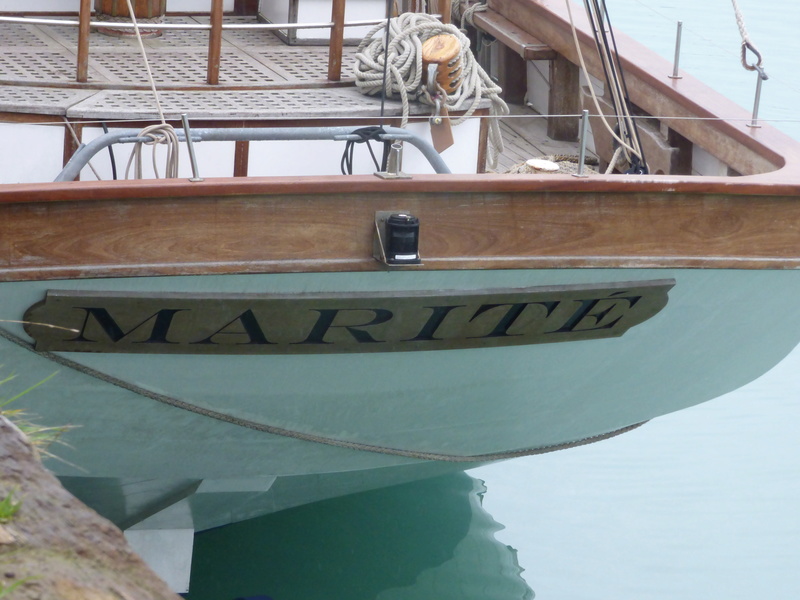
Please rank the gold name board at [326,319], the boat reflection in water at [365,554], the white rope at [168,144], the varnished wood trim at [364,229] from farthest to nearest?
the boat reflection in water at [365,554], the white rope at [168,144], the gold name board at [326,319], the varnished wood trim at [364,229]

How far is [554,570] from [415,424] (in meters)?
1.40

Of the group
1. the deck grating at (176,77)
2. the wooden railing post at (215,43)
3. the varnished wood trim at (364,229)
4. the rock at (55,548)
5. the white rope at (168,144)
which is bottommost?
the rock at (55,548)

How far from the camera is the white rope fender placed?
356 cm

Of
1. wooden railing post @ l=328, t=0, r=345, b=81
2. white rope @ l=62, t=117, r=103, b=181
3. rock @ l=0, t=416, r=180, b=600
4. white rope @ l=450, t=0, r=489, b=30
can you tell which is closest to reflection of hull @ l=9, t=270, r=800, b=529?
white rope @ l=62, t=117, r=103, b=181

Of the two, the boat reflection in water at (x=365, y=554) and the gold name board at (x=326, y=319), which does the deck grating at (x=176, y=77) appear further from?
the boat reflection in water at (x=365, y=554)

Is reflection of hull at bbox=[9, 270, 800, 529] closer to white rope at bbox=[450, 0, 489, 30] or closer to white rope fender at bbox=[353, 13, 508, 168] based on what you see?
white rope fender at bbox=[353, 13, 508, 168]

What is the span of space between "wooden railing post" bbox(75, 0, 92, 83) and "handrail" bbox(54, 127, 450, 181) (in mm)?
485

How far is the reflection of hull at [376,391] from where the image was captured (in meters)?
3.09

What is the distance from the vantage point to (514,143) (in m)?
4.93

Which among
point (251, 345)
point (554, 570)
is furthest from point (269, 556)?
point (251, 345)

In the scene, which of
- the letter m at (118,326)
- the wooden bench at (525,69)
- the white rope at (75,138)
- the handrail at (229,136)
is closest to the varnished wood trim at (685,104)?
the wooden bench at (525,69)

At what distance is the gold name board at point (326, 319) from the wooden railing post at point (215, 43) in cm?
97

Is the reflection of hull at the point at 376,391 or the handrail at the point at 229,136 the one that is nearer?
the handrail at the point at 229,136

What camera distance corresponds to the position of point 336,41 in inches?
145
